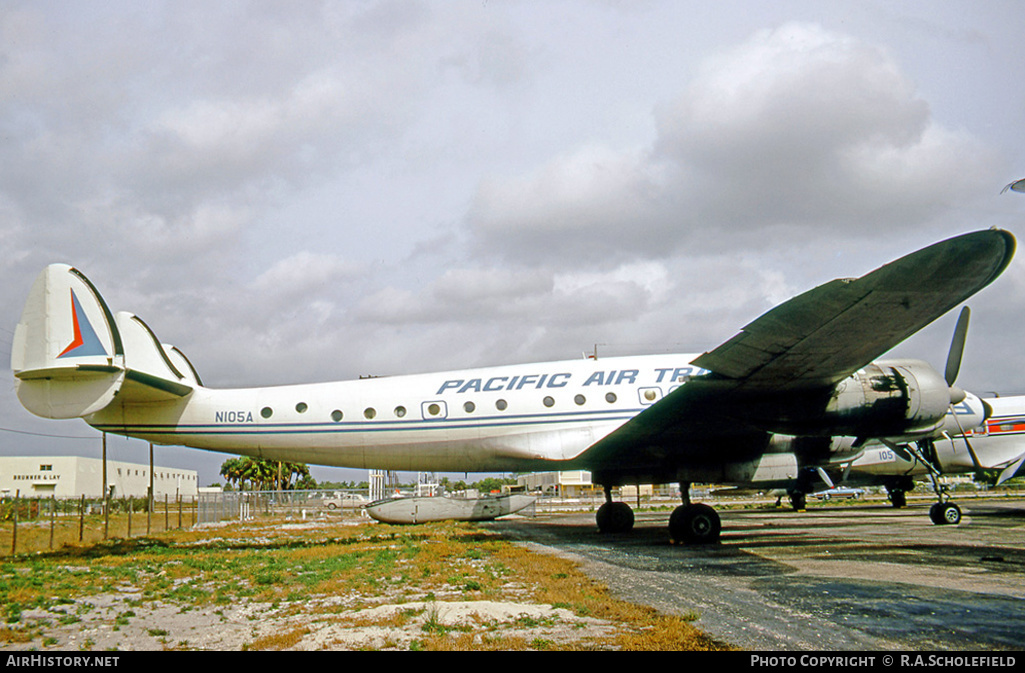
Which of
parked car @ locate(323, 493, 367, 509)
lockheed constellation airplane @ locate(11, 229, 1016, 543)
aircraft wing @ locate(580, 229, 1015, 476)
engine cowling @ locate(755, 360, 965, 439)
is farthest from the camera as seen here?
parked car @ locate(323, 493, 367, 509)

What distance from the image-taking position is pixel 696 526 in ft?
45.3

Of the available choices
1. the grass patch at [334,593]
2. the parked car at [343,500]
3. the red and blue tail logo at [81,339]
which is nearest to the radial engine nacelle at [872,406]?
the grass patch at [334,593]

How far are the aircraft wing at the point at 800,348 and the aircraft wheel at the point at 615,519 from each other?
3.30 m

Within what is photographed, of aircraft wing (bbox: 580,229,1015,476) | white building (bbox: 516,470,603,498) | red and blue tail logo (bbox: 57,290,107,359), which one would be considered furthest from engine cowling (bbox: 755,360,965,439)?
white building (bbox: 516,470,603,498)

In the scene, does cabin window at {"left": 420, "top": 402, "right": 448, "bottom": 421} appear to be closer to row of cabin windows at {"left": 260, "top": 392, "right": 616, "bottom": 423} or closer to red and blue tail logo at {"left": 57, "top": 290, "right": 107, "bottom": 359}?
row of cabin windows at {"left": 260, "top": 392, "right": 616, "bottom": 423}

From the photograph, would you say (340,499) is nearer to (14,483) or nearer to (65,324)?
(65,324)

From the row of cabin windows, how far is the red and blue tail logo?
11.4 ft

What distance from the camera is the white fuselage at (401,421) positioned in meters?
14.6

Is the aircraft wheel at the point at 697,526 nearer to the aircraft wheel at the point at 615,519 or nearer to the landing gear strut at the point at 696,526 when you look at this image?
the landing gear strut at the point at 696,526

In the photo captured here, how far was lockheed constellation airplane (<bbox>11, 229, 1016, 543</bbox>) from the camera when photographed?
432 inches

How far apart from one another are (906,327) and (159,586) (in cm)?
1173

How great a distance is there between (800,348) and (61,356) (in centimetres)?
1360

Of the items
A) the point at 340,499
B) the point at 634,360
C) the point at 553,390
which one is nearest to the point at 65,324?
the point at 553,390

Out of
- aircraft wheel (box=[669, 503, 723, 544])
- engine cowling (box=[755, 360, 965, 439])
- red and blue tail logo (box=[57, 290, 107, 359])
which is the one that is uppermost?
red and blue tail logo (box=[57, 290, 107, 359])
